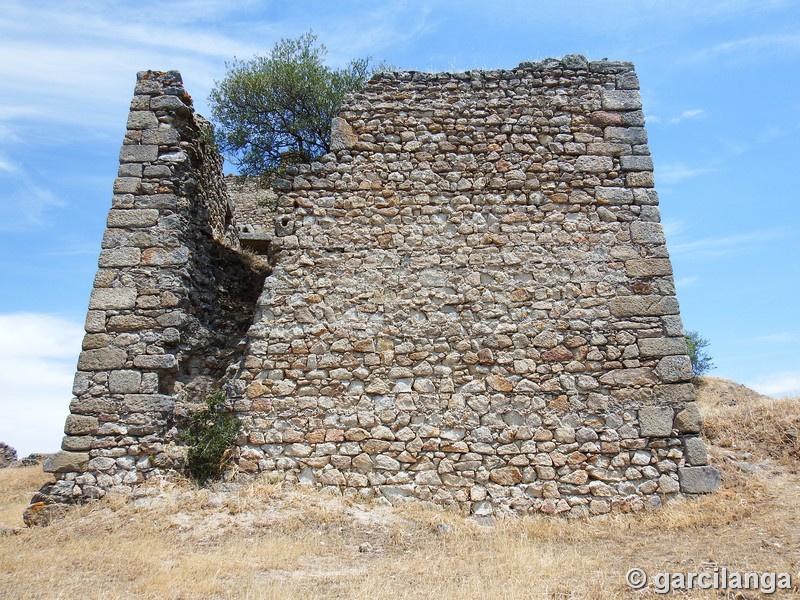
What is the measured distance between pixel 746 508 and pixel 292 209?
21.8 ft

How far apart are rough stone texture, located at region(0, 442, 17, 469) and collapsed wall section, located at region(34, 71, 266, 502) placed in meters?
11.0

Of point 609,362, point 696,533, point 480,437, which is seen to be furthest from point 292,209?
point 696,533

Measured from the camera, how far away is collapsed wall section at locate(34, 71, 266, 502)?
23.2 ft

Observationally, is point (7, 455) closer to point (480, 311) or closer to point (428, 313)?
point (428, 313)

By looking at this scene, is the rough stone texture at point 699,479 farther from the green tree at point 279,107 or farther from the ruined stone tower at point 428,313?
A: the green tree at point 279,107

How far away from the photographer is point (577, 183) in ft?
26.7

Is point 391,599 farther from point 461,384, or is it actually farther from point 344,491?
point 461,384

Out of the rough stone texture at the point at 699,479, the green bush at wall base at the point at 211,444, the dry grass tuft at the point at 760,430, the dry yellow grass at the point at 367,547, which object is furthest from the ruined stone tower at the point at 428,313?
the dry grass tuft at the point at 760,430

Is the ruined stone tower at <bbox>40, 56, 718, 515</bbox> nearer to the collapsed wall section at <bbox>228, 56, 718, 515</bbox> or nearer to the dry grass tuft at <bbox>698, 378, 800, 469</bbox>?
the collapsed wall section at <bbox>228, 56, 718, 515</bbox>

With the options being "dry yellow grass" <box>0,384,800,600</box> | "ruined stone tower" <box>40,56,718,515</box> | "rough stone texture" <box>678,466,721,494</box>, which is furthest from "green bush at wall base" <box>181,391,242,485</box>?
"rough stone texture" <box>678,466,721,494</box>

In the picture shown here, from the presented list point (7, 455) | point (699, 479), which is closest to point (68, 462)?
point (699, 479)

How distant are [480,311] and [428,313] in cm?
68

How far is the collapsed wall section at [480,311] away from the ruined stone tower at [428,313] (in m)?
0.03

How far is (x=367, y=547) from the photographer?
6.08 metres
